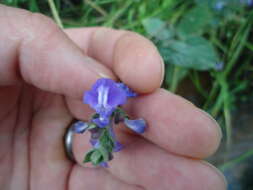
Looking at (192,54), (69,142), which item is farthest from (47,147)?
(192,54)

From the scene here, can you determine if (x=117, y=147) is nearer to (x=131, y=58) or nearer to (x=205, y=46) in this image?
(x=131, y=58)

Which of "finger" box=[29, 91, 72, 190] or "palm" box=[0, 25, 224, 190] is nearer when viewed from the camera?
"palm" box=[0, 25, 224, 190]

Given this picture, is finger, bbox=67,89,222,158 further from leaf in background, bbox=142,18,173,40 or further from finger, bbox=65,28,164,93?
leaf in background, bbox=142,18,173,40

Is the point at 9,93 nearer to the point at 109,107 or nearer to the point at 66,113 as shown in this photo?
the point at 66,113

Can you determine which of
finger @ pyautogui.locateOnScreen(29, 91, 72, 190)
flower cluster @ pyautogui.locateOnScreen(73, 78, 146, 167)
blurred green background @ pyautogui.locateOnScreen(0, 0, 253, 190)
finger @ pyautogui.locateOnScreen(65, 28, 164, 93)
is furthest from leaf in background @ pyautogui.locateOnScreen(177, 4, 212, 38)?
flower cluster @ pyautogui.locateOnScreen(73, 78, 146, 167)

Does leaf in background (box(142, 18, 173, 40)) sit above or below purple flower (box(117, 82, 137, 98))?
above

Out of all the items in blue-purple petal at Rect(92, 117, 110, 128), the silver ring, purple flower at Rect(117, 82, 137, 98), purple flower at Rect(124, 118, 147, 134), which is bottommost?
the silver ring
